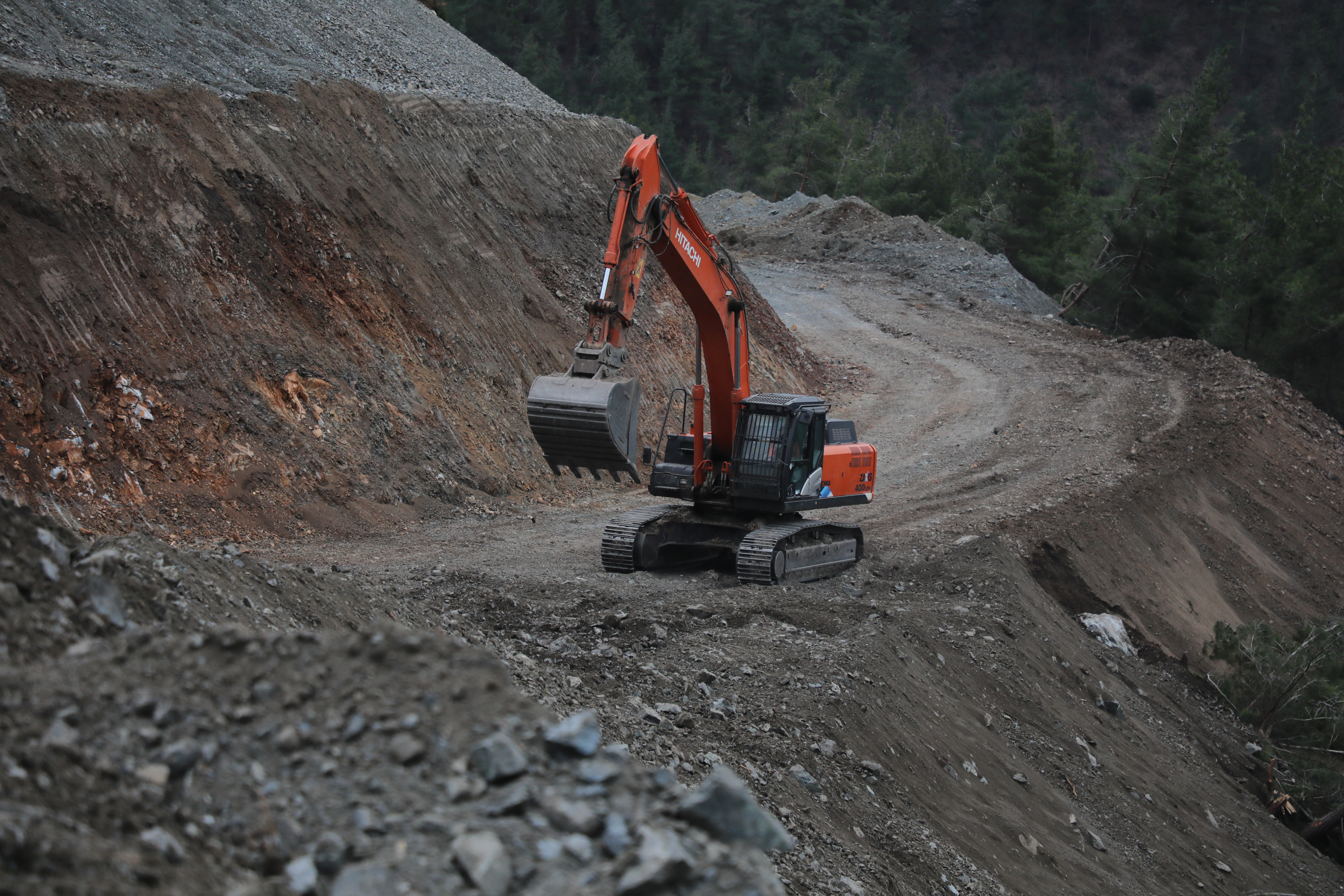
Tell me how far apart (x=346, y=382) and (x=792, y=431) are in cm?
614

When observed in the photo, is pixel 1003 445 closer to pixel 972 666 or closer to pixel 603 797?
pixel 972 666

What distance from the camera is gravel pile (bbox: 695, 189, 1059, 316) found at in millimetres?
35594

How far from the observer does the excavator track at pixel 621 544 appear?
12.3m

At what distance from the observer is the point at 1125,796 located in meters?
10.2

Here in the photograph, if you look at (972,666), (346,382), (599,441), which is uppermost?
(599,441)

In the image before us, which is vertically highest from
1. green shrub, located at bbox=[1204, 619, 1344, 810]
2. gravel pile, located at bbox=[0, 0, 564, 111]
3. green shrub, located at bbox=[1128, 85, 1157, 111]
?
green shrub, located at bbox=[1128, 85, 1157, 111]

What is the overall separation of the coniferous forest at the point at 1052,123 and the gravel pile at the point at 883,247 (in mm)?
2281

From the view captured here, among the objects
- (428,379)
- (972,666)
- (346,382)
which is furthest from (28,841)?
(428,379)

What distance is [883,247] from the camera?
39281mm

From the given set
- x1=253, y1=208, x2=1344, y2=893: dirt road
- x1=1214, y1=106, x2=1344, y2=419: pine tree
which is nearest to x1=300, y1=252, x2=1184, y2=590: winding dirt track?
x1=253, y1=208, x2=1344, y2=893: dirt road

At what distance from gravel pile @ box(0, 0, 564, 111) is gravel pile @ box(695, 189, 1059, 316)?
16.0 meters

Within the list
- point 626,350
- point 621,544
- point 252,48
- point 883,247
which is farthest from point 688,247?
point 883,247

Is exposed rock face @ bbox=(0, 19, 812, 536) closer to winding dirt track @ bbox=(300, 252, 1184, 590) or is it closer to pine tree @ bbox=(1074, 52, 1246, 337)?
winding dirt track @ bbox=(300, 252, 1184, 590)

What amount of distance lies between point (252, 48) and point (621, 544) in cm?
1132
